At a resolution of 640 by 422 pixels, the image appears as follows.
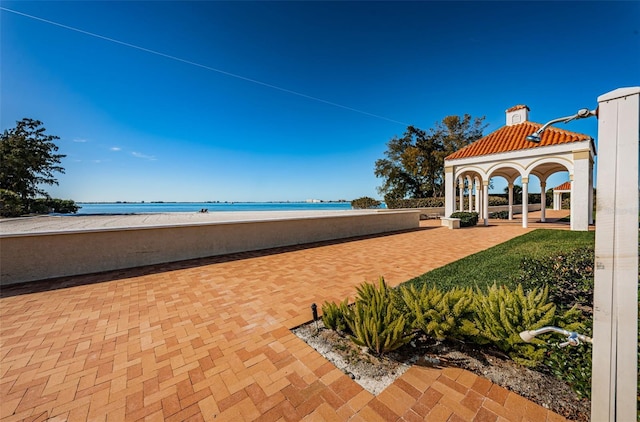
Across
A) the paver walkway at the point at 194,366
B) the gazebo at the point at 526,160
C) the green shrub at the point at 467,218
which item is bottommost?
the paver walkway at the point at 194,366

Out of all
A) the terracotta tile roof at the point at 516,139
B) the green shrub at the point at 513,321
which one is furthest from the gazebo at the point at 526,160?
the green shrub at the point at 513,321

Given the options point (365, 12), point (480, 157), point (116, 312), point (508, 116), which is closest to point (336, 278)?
point (116, 312)

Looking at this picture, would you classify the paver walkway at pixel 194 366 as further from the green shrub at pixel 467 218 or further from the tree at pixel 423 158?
the tree at pixel 423 158

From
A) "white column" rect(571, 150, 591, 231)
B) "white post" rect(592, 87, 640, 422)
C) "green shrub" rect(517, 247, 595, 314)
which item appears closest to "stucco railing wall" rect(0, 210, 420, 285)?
"green shrub" rect(517, 247, 595, 314)

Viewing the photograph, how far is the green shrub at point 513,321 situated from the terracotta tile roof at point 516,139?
14105 mm

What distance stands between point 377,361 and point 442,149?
1185 inches

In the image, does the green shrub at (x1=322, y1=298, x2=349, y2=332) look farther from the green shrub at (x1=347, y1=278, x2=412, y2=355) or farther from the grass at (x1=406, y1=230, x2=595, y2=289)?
the grass at (x1=406, y1=230, x2=595, y2=289)

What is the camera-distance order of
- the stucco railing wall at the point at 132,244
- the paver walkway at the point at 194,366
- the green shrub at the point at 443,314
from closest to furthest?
1. the paver walkway at the point at 194,366
2. the green shrub at the point at 443,314
3. the stucco railing wall at the point at 132,244

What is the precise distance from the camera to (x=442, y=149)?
2778 centimetres

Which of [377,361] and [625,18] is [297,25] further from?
[377,361]

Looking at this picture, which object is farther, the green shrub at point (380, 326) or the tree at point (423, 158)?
the tree at point (423, 158)

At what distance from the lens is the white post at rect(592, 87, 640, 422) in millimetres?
1291

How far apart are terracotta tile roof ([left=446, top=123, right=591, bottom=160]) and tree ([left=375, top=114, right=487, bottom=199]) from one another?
1127 centimetres

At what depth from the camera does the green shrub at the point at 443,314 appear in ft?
8.36
